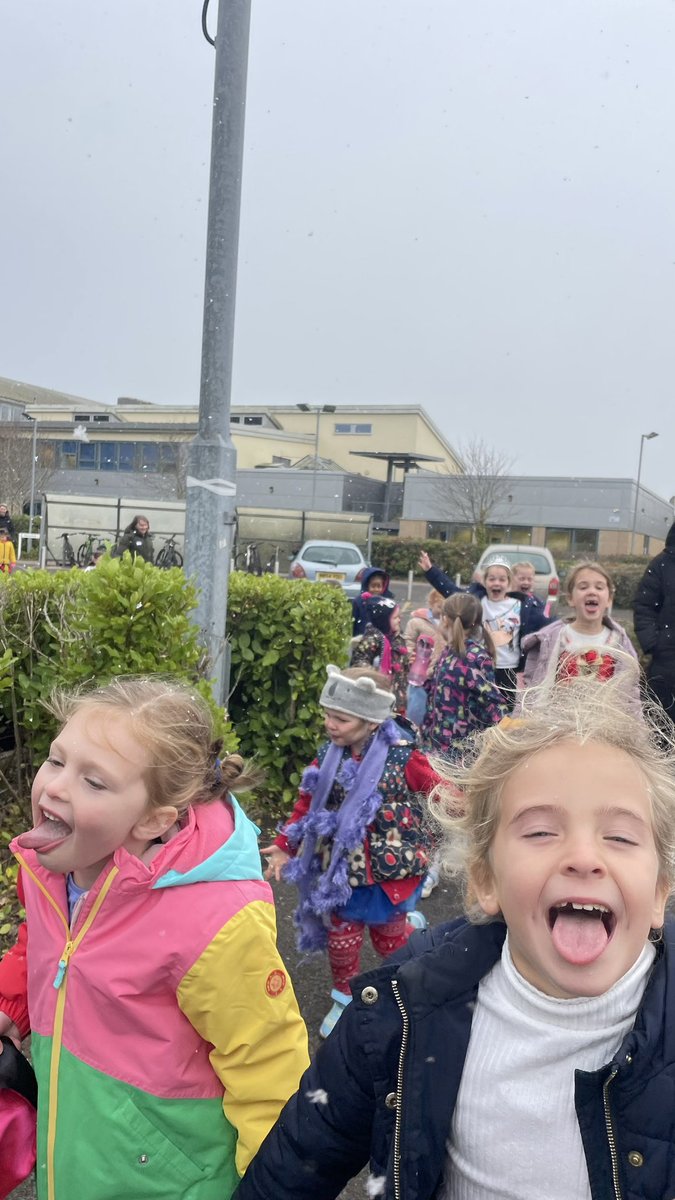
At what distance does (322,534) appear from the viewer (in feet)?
86.7

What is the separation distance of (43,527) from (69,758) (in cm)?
2108

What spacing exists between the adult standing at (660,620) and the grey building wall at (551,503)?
34780 millimetres

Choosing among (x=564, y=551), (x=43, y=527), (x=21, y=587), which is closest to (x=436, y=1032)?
(x=21, y=587)

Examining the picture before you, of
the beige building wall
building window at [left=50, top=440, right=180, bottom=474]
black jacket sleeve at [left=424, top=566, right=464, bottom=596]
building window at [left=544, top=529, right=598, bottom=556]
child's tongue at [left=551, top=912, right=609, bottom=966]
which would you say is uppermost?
the beige building wall

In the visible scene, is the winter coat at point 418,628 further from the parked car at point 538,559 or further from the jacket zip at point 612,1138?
the parked car at point 538,559

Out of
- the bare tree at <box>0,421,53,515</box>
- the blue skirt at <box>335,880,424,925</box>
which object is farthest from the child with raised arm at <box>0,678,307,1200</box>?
the bare tree at <box>0,421,53,515</box>

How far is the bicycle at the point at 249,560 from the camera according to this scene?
22.7m

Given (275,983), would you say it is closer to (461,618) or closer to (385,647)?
(461,618)

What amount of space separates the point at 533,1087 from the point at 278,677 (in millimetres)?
4747

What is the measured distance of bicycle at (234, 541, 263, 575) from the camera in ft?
74.3

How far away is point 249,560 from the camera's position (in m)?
22.9

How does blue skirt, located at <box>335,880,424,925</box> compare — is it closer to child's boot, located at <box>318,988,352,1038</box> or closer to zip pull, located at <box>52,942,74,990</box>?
child's boot, located at <box>318,988,352,1038</box>

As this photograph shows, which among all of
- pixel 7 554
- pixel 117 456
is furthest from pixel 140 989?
pixel 117 456

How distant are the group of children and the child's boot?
5.42 feet
